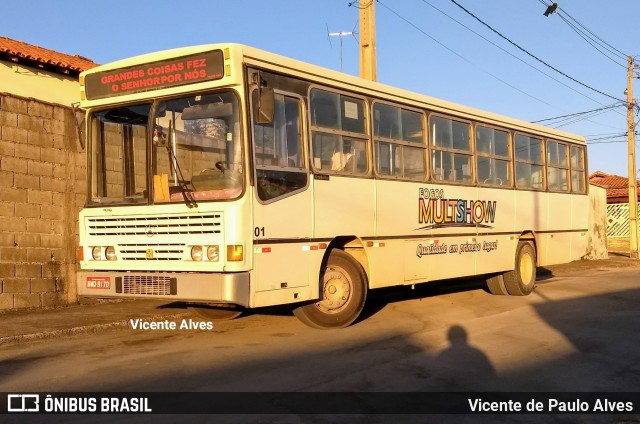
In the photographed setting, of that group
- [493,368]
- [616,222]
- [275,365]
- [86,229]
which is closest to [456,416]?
[493,368]

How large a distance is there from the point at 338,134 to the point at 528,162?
240 inches

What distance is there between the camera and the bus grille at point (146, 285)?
756cm

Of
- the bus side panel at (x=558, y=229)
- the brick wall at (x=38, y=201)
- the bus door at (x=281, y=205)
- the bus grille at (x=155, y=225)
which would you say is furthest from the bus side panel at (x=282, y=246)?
the bus side panel at (x=558, y=229)

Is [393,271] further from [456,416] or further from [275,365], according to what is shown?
[456,416]

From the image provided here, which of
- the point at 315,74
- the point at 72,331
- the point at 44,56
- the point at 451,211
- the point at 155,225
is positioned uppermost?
the point at 44,56

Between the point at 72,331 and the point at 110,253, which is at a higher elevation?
the point at 110,253

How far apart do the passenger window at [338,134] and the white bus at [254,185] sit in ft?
0.07

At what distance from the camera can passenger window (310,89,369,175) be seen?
28.3ft

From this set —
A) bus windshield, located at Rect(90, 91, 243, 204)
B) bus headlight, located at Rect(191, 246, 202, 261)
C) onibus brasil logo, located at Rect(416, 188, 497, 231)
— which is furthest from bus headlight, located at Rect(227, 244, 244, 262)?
onibus brasil logo, located at Rect(416, 188, 497, 231)

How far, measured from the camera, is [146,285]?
770 centimetres

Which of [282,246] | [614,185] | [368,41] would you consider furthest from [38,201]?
[614,185]

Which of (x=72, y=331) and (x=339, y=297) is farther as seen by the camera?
(x=339, y=297)

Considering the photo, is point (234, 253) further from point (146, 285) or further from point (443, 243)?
point (443, 243)

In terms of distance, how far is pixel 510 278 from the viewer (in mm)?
13156
